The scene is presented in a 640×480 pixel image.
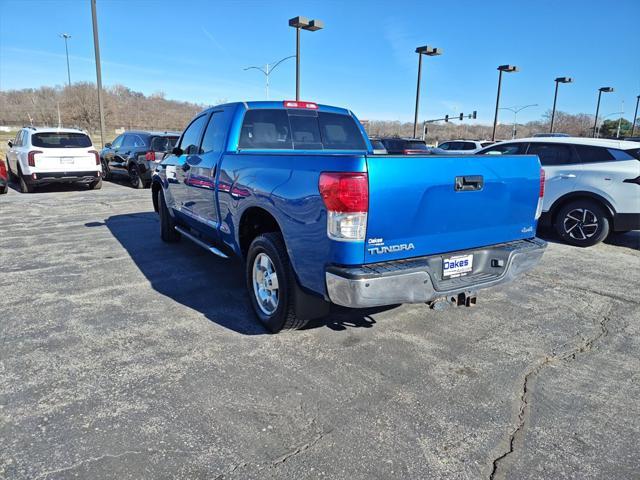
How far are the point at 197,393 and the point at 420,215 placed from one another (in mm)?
1907

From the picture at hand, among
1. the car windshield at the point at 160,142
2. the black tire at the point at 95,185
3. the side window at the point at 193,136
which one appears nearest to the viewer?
the side window at the point at 193,136

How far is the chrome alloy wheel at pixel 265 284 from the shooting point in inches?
146

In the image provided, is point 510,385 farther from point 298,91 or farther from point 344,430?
point 298,91

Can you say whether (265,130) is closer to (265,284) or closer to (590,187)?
(265,284)

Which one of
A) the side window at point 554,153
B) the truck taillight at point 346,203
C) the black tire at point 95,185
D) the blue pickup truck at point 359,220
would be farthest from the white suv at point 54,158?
the truck taillight at point 346,203

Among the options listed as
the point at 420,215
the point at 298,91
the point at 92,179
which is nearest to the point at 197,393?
the point at 420,215

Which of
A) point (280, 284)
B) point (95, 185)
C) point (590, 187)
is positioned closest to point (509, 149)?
point (590, 187)

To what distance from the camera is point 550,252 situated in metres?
6.84

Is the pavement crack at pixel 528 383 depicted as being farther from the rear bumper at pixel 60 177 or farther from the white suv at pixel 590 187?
Result: the rear bumper at pixel 60 177

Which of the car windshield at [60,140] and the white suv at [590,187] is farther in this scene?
the car windshield at [60,140]

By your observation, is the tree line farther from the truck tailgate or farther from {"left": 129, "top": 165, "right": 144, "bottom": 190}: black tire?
the truck tailgate

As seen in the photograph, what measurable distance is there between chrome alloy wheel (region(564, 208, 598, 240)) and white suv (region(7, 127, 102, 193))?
11.8 meters

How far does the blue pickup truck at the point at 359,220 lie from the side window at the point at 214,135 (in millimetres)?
29

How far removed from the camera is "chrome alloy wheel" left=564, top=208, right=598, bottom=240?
7199 millimetres
